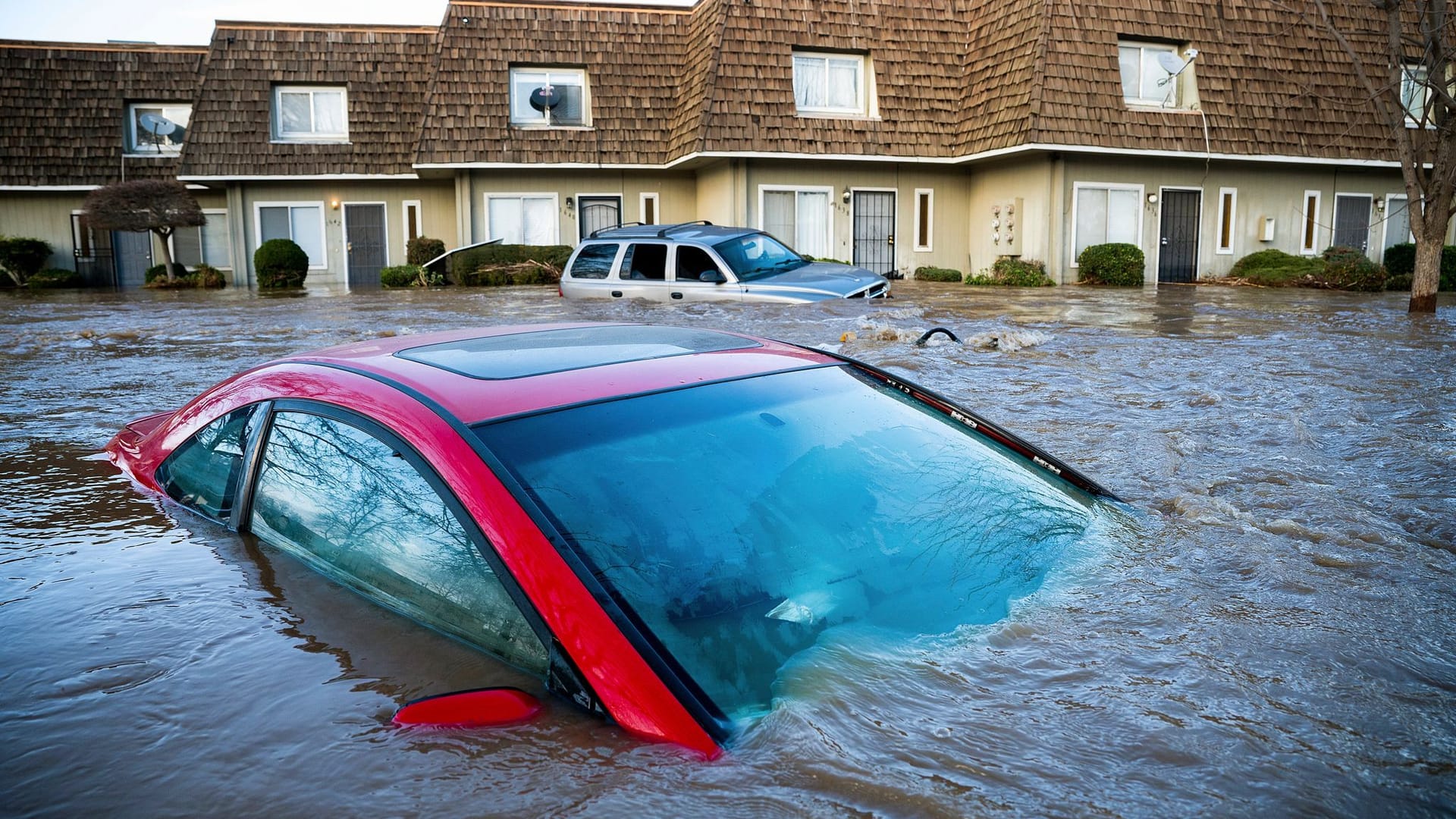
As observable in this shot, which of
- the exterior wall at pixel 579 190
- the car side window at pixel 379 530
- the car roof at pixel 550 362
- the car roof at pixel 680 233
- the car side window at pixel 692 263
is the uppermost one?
the exterior wall at pixel 579 190

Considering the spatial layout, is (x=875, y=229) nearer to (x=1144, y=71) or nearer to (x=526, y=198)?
(x=1144, y=71)

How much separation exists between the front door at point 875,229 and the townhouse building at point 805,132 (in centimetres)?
6

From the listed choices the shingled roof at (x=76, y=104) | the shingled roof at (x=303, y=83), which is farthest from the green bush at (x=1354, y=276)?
the shingled roof at (x=76, y=104)

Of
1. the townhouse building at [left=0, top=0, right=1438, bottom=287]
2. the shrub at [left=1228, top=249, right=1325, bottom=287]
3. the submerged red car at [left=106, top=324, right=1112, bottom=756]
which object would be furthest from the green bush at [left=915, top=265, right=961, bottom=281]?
the submerged red car at [left=106, top=324, right=1112, bottom=756]

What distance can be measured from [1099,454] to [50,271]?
1167 inches

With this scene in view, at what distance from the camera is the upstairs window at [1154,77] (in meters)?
22.9

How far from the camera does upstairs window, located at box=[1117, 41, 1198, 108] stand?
75.0 feet

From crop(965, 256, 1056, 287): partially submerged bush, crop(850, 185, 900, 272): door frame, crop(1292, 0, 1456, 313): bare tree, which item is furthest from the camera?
crop(850, 185, 900, 272): door frame

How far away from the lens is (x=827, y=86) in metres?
24.0

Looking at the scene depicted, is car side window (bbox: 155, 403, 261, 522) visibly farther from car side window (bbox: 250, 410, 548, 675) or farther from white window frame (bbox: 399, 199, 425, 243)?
white window frame (bbox: 399, 199, 425, 243)

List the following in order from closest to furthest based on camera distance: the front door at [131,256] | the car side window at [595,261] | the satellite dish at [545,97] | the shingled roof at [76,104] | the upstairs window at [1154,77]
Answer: the car side window at [595,261] → the upstairs window at [1154,77] → the satellite dish at [545,97] → the shingled roof at [76,104] → the front door at [131,256]

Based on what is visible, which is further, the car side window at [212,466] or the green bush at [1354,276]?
the green bush at [1354,276]

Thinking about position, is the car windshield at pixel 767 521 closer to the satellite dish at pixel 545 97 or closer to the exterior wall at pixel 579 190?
the satellite dish at pixel 545 97

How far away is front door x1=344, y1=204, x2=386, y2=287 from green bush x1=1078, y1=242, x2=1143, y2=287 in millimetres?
16776
